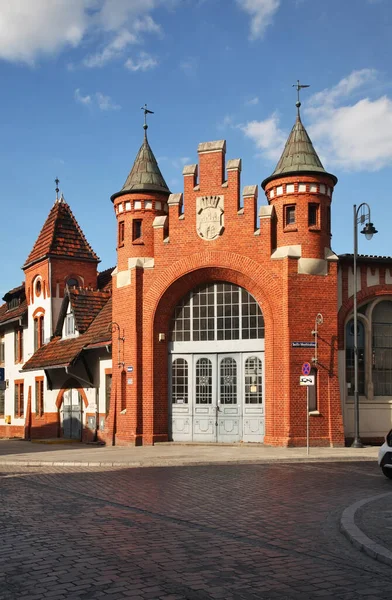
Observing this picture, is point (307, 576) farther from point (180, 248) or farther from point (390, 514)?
point (180, 248)

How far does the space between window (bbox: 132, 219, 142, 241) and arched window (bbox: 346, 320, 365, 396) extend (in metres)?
8.20

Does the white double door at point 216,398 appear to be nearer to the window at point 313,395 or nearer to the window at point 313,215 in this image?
the window at point 313,395

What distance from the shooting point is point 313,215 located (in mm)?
25453

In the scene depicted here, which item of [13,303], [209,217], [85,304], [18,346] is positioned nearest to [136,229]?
[209,217]

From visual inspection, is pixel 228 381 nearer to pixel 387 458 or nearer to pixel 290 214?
pixel 290 214

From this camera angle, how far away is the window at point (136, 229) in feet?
91.0

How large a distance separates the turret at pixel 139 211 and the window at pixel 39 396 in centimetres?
1033

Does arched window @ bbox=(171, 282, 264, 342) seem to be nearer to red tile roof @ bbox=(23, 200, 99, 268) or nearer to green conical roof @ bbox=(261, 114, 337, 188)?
green conical roof @ bbox=(261, 114, 337, 188)

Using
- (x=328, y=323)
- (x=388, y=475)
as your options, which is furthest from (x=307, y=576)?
(x=328, y=323)

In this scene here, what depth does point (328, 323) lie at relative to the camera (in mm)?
24938

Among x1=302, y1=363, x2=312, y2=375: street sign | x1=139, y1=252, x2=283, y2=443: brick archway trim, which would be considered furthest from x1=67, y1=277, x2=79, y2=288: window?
x1=302, y1=363, x2=312, y2=375: street sign

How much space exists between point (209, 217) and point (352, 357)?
6931mm

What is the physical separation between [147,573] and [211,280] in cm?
1947

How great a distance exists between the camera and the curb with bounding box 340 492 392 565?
8234 millimetres
